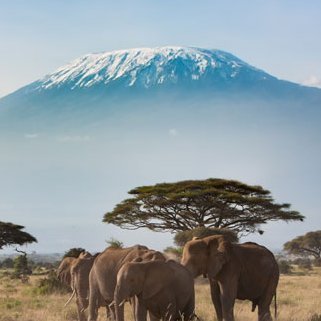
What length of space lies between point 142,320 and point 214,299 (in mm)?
3164

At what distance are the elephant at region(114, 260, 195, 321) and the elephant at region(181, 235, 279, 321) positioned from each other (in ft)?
4.16

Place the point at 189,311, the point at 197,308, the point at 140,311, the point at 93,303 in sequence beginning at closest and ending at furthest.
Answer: the point at 140,311, the point at 189,311, the point at 93,303, the point at 197,308

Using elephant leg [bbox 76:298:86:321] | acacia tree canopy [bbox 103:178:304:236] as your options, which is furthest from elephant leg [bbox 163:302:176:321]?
acacia tree canopy [bbox 103:178:304:236]

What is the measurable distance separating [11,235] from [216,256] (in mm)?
42940

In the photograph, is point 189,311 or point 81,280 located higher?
point 81,280

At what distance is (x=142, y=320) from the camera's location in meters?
12.8

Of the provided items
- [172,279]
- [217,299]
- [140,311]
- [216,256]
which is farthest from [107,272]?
[172,279]

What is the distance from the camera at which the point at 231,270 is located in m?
15.1

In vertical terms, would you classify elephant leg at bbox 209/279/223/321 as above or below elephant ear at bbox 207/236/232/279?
below

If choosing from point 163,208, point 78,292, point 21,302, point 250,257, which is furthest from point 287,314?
point 163,208

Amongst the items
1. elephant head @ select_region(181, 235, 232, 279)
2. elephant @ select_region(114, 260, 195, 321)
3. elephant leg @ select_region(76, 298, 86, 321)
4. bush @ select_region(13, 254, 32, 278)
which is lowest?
bush @ select_region(13, 254, 32, 278)

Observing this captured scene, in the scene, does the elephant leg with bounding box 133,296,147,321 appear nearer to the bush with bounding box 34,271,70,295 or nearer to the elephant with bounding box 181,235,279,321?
the elephant with bounding box 181,235,279,321

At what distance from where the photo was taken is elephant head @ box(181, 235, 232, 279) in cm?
1457

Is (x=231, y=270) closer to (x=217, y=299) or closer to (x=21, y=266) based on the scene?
(x=217, y=299)
